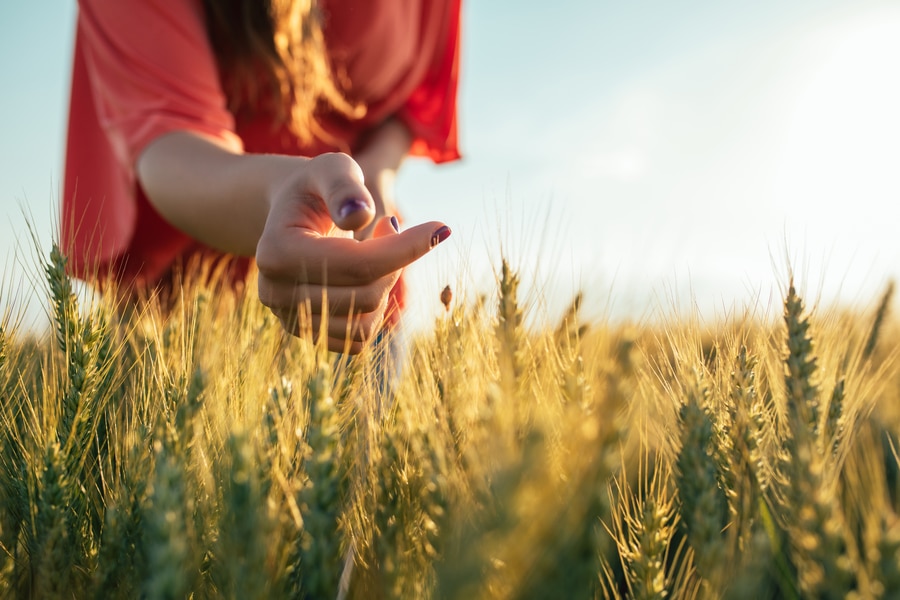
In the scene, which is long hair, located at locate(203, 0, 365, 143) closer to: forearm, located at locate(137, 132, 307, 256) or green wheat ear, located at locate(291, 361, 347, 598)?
forearm, located at locate(137, 132, 307, 256)

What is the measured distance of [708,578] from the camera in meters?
0.58

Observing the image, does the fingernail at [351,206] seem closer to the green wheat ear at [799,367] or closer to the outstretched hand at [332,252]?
the outstretched hand at [332,252]

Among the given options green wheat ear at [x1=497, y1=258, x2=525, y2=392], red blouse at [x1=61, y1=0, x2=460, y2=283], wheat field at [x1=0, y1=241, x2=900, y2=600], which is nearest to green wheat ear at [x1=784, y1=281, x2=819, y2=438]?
wheat field at [x1=0, y1=241, x2=900, y2=600]

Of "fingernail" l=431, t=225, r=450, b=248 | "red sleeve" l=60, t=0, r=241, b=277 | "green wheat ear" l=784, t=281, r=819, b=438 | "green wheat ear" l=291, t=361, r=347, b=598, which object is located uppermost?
"red sleeve" l=60, t=0, r=241, b=277

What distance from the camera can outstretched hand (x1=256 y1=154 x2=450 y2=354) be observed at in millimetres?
803

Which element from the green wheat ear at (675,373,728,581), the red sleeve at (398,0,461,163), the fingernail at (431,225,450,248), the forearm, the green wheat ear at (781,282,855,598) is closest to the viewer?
the green wheat ear at (781,282,855,598)

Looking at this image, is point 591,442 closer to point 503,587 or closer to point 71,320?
point 503,587

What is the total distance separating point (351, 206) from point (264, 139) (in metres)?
1.25

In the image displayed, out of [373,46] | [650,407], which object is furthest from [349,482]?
[373,46]

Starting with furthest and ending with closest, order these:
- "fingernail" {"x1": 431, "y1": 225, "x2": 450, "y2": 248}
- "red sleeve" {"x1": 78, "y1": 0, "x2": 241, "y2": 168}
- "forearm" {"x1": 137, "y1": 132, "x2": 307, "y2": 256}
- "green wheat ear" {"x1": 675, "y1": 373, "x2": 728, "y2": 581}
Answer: "red sleeve" {"x1": 78, "y1": 0, "x2": 241, "y2": 168}, "forearm" {"x1": 137, "y1": 132, "x2": 307, "y2": 256}, "fingernail" {"x1": 431, "y1": 225, "x2": 450, "y2": 248}, "green wheat ear" {"x1": 675, "y1": 373, "x2": 728, "y2": 581}

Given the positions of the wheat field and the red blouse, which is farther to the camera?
the red blouse

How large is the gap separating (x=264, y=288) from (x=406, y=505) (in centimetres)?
42

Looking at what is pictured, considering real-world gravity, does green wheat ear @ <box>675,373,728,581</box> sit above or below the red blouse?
below

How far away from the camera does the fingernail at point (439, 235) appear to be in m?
0.84
